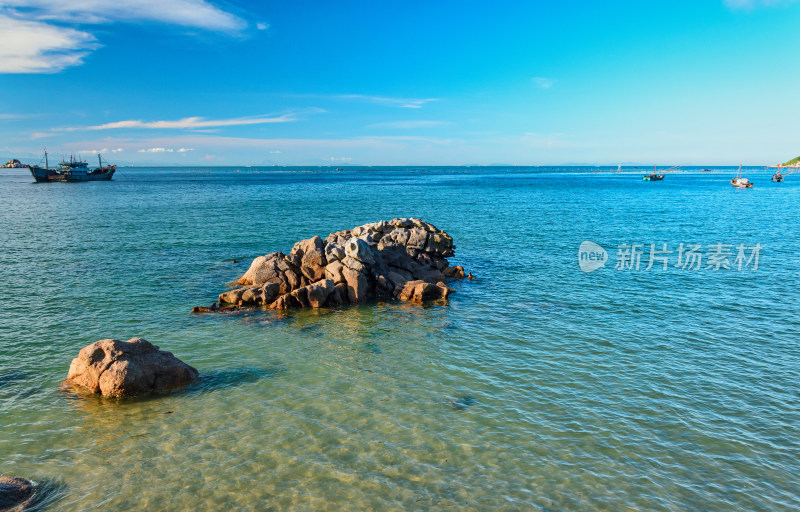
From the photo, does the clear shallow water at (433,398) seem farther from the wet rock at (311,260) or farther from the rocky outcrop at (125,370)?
the wet rock at (311,260)

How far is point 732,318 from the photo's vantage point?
25.4 m

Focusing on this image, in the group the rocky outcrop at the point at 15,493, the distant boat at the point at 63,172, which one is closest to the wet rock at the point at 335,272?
the rocky outcrop at the point at 15,493

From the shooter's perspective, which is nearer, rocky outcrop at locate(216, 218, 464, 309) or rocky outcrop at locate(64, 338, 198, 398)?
rocky outcrop at locate(64, 338, 198, 398)

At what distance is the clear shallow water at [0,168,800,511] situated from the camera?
1234cm

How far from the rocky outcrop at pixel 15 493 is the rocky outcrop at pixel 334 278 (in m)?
16.2

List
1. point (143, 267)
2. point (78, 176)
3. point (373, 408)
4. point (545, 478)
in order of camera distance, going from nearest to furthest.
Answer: point (545, 478) < point (373, 408) < point (143, 267) < point (78, 176)

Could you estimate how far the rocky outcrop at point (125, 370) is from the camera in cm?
1689

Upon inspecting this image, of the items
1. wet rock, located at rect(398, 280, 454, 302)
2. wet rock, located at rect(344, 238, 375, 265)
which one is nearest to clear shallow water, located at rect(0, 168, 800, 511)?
wet rock, located at rect(398, 280, 454, 302)

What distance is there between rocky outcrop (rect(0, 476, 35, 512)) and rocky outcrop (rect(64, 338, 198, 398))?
4.77m

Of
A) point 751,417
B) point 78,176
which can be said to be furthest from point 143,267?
point 78,176

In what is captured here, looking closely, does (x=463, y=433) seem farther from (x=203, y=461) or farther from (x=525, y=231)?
(x=525, y=231)

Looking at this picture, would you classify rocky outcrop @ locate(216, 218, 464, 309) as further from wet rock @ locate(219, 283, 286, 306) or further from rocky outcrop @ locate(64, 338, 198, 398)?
rocky outcrop @ locate(64, 338, 198, 398)

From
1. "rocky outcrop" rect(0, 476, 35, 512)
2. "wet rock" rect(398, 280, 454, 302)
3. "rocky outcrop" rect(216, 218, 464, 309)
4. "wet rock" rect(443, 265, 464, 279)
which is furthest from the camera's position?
"wet rock" rect(443, 265, 464, 279)

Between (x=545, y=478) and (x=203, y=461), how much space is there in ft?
32.3
